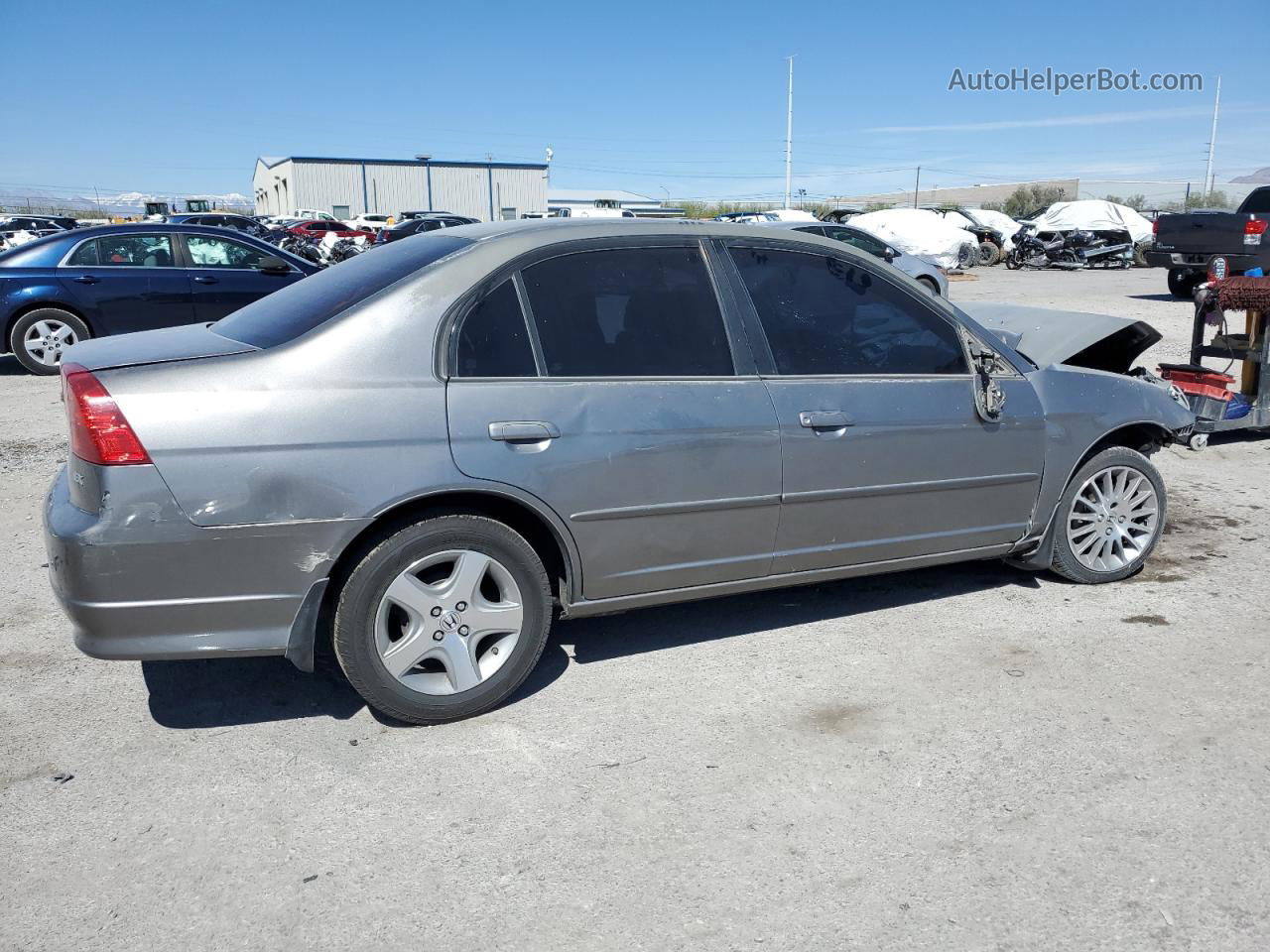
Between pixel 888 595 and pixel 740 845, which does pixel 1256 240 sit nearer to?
pixel 888 595

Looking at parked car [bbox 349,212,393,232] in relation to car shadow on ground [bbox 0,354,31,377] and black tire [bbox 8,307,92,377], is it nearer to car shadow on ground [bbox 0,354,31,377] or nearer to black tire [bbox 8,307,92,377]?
car shadow on ground [bbox 0,354,31,377]

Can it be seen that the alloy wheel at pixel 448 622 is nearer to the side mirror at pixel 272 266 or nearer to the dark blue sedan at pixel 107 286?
the dark blue sedan at pixel 107 286

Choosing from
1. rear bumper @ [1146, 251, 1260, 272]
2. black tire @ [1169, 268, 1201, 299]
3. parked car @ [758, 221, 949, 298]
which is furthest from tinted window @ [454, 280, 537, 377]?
black tire @ [1169, 268, 1201, 299]

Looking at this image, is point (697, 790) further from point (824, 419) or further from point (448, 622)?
point (824, 419)

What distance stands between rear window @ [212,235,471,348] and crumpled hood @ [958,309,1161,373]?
2.77 meters

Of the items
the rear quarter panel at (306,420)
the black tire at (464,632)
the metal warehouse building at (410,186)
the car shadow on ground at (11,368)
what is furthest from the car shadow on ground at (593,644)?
the metal warehouse building at (410,186)

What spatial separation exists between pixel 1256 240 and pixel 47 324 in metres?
15.9

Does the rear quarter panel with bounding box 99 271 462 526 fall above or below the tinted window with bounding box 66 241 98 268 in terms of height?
below

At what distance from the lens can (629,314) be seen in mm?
3727

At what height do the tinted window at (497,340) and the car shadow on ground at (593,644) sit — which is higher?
the tinted window at (497,340)

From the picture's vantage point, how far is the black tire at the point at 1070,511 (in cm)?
461

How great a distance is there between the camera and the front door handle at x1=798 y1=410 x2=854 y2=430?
386cm

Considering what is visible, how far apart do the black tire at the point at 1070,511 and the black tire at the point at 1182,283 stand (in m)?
15.4

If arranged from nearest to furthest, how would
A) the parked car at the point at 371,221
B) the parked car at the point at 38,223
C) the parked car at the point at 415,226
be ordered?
the parked car at the point at 415,226 → the parked car at the point at 38,223 → the parked car at the point at 371,221
